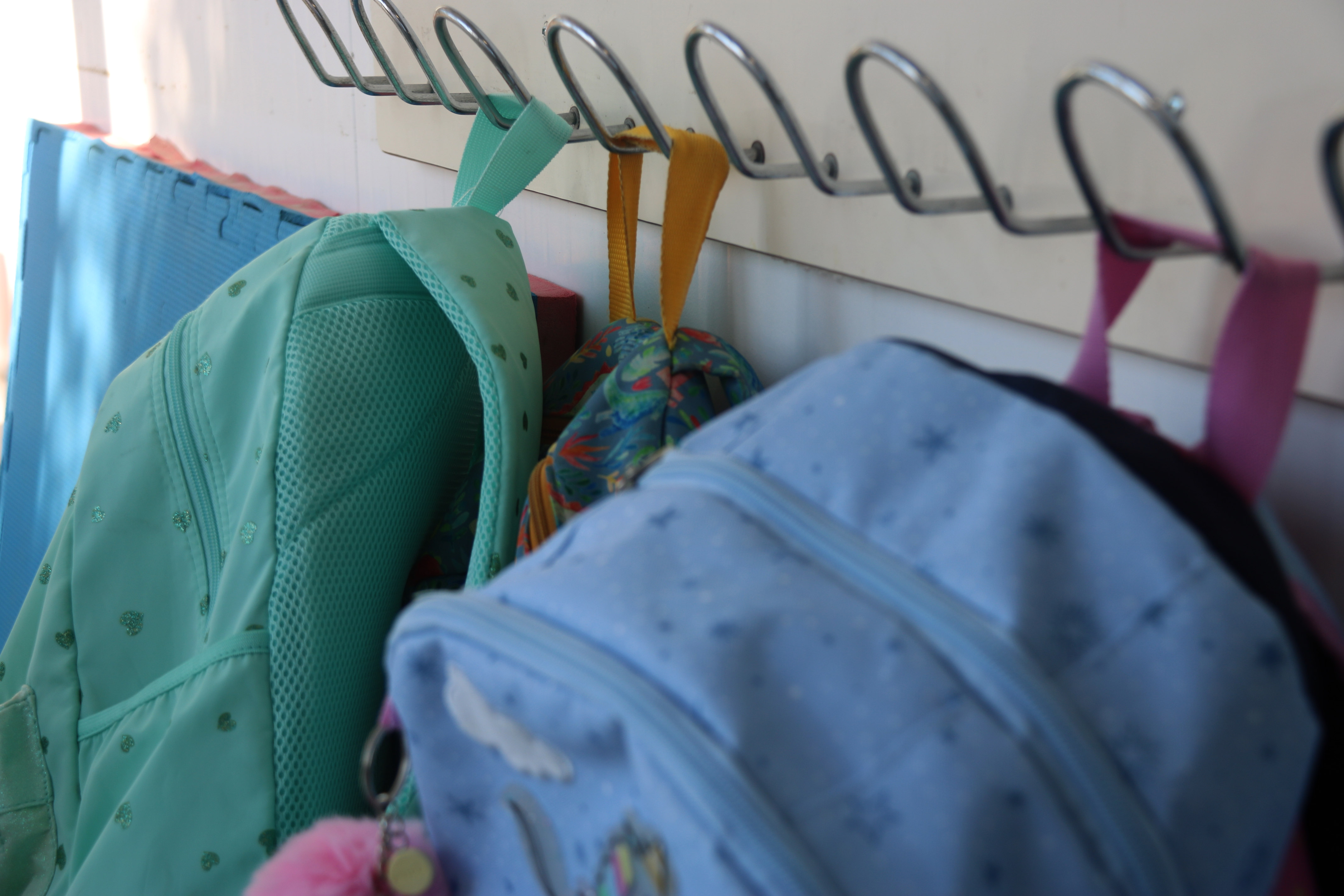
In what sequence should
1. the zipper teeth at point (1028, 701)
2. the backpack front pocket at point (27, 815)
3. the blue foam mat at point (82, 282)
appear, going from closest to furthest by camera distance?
1. the zipper teeth at point (1028, 701)
2. the backpack front pocket at point (27, 815)
3. the blue foam mat at point (82, 282)

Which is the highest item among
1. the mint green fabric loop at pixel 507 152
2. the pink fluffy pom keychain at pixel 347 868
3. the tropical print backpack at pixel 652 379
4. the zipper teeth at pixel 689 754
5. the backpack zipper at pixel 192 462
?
the mint green fabric loop at pixel 507 152

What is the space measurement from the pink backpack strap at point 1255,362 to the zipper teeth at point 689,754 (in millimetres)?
162

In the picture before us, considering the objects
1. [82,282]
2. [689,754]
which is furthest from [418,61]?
[82,282]

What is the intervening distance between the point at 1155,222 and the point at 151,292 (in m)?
0.92

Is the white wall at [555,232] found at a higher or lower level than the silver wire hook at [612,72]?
lower

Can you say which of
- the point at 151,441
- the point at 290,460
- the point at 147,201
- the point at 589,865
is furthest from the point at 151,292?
the point at 589,865

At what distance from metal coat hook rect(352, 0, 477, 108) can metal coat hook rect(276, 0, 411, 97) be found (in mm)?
14

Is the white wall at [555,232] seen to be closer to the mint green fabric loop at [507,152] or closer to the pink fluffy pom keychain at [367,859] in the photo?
the mint green fabric loop at [507,152]

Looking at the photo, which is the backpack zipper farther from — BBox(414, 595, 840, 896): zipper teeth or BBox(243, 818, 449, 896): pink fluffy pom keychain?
BBox(414, 595, 840, 896): zipper teeth

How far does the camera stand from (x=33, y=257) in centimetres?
119

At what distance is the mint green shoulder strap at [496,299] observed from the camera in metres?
0.44

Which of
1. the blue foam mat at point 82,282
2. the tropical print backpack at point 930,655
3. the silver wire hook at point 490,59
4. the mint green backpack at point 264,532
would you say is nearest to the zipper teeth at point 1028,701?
the tropical print backpack at point 930,655

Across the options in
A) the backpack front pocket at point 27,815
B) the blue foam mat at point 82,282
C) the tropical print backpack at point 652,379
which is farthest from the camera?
the blue foam mat at point 82,282

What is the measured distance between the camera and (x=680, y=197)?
1.48ft
